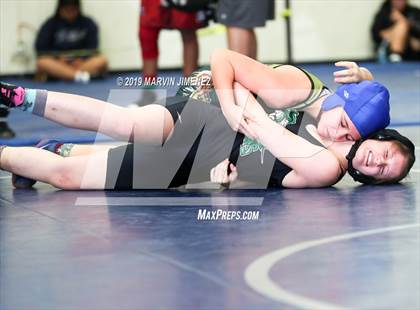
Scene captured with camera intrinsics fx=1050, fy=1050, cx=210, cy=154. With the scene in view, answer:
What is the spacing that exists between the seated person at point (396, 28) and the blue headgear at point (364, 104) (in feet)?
22.5

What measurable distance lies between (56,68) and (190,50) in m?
2.91

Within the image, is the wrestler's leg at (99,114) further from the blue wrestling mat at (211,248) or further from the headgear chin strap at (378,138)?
the headgear chin strap at (378,138)

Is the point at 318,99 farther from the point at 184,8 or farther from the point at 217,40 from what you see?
the point at 217,40

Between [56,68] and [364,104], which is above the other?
[364,104]

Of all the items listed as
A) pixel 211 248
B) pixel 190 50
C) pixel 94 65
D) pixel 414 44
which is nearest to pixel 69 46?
pixel 94 65

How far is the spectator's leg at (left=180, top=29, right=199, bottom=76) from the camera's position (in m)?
7.29

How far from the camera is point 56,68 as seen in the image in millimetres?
9922

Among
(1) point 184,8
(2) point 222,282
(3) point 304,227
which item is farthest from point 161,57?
(2) point 222,282

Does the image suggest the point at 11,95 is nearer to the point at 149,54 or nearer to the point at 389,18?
the point at 149,54

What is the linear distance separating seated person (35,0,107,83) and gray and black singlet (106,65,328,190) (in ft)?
19.1

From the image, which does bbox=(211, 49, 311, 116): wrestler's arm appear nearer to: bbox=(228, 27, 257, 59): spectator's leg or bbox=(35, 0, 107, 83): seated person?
bbox=(228, 27, 257, 59): spectator's leg

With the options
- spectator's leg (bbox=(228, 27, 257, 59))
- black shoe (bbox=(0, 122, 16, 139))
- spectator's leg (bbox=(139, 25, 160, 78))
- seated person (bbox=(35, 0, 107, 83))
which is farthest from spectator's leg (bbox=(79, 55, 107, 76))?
black shoe (bbox=(0, 122, 16, 139))

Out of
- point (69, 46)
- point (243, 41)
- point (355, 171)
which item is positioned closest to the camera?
point (355, 171)

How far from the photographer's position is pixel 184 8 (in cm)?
718
